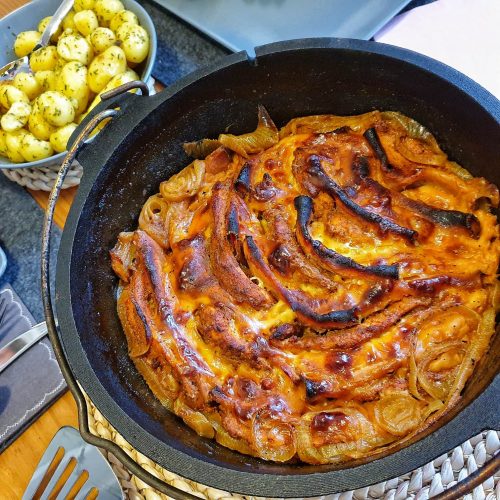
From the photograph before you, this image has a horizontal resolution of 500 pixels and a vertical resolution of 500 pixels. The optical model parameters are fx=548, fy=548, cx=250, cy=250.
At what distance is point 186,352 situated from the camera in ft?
5.26

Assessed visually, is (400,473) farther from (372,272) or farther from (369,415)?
(372,272)

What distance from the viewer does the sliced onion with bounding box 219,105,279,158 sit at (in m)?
1.93

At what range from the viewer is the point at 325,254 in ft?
5.26

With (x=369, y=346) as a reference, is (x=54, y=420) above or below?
below

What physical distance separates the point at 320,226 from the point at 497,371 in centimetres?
65

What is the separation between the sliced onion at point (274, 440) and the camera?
4.81ft

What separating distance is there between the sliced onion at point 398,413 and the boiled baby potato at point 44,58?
2.03 m

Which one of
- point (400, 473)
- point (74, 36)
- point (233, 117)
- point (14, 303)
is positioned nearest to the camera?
point (400, 473)

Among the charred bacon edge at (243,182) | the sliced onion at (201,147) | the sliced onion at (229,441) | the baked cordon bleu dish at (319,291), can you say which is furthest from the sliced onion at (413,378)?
the sliced onion at (201,147)

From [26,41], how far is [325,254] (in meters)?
1.91

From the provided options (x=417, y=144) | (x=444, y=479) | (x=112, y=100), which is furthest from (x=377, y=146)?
(x=444, y=479)

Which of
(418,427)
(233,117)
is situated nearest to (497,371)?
(418,427)

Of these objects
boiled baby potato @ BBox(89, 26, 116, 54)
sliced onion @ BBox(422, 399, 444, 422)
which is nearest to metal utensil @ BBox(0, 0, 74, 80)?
boiled baby potato @ BBox(89, 26, 116, 54)

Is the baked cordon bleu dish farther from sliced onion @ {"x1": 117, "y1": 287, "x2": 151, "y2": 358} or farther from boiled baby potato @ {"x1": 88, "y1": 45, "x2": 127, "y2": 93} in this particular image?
boiled baby potato @ {"x1": 88, "y1": 45, "x2": 127, "y2": 93}
